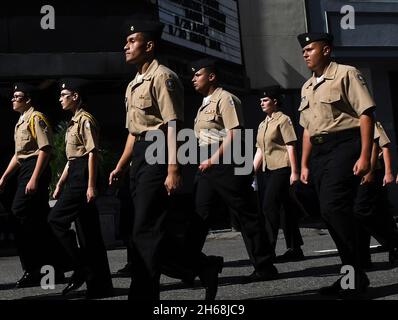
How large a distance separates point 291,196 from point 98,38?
6759mm

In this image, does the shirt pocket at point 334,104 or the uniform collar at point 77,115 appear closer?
the shirt pocket at point 334,104

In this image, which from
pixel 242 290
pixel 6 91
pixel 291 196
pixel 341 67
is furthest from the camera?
pixel 6 91

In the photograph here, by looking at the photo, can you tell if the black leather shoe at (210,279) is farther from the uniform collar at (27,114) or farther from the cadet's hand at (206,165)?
the uniform collar at (27,114)

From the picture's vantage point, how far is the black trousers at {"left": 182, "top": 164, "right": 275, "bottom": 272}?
6.49 metres

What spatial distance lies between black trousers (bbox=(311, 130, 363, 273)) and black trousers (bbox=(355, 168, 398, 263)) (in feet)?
5.98

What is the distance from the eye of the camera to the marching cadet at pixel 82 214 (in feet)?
20.9

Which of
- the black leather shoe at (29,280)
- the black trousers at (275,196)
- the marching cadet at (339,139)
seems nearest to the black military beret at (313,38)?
the marching cadet at (339,139)

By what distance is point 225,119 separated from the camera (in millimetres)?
6465

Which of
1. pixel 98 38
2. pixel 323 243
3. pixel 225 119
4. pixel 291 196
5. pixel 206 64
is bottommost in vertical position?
pixel 323 243

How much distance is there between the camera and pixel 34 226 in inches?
284

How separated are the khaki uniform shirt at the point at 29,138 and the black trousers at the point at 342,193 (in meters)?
2.53

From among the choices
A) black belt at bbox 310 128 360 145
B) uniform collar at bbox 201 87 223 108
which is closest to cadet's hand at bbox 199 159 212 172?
uniform collar at bbox 201 87 223 108

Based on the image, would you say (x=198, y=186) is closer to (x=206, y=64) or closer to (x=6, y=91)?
(x=206, y=64)
